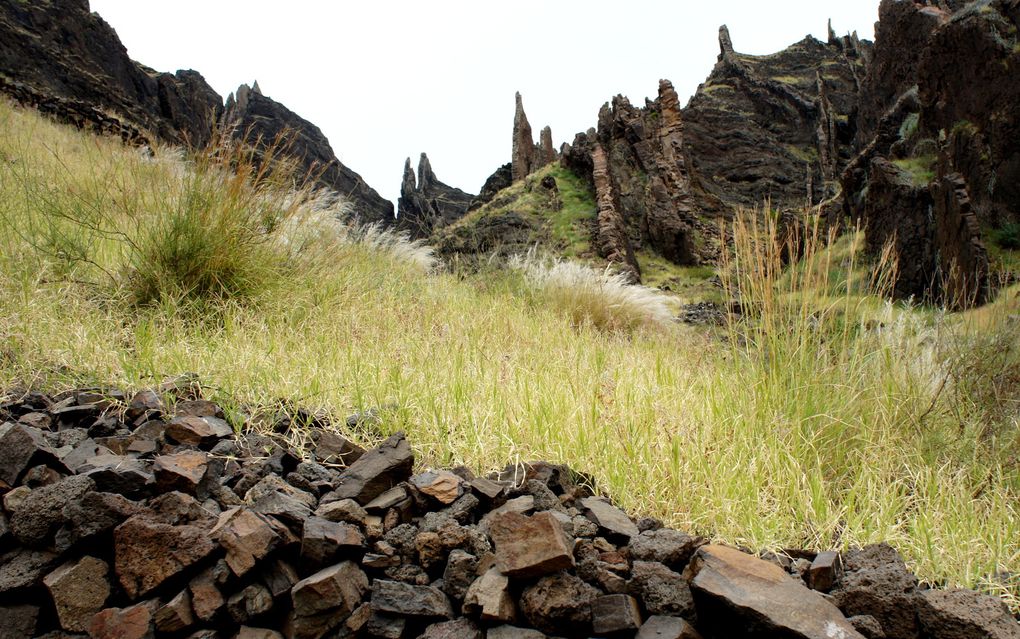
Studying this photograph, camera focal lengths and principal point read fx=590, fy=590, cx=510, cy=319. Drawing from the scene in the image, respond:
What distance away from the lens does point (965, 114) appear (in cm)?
1239

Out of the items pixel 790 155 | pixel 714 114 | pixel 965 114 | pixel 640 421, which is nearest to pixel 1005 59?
pixel 965 114

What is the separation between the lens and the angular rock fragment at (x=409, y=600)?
1.52 meters

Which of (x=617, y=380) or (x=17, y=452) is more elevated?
(x=617, y=380)

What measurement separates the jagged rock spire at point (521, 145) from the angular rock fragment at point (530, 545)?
81.2ft

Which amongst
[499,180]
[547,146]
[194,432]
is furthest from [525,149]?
[194,432]

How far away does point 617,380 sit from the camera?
3045 millimetres

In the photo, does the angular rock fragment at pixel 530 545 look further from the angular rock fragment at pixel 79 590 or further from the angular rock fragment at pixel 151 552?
the angular rock fragment at pixel 79 590

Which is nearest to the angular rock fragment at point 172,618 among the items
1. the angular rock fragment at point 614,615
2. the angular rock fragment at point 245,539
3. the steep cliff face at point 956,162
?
the angular rock fragment at point 245,539

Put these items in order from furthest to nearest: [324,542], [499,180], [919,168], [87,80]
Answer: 1. [499,180]
2. [87,80]
3. [919,168]
4. [324,542]

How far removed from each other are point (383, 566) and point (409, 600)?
0.55 feet

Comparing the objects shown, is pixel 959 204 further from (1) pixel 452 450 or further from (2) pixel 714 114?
(2) pixel 714 114

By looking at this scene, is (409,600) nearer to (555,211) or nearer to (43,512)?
(43,512)

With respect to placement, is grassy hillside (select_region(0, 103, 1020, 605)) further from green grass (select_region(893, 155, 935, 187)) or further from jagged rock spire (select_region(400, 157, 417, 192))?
jagged rock spire (select_region(400, 157, 417, 192))

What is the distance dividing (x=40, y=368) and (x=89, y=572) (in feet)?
4.14
